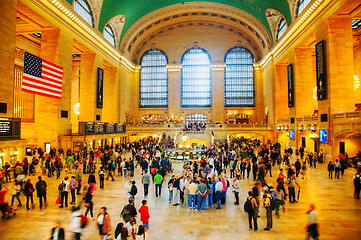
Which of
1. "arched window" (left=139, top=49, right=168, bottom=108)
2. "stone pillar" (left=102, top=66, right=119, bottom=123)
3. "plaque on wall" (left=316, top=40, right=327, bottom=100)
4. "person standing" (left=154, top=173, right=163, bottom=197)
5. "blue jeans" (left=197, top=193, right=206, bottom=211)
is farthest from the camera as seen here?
"arched window" (left=139, top=49, right=168, bottom=108)

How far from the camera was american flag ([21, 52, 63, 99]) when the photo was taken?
14.3 meters

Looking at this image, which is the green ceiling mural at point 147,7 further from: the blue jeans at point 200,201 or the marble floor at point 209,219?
the blue jeans at point 200,201

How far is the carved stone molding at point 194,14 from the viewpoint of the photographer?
3250cm

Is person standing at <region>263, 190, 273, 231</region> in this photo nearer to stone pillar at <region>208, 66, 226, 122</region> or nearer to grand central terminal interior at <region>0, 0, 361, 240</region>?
grand central terminal interior at <region>0, 0, 361, 240</region>

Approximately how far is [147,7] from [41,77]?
21225 millimetres

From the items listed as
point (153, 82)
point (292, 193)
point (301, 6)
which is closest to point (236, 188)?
point (292, 193)

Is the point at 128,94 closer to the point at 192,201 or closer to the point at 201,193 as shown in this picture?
the point at 192,201

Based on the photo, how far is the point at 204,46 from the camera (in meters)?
39.8

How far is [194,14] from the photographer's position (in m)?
36.5

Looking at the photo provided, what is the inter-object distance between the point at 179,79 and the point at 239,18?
45.8 feet

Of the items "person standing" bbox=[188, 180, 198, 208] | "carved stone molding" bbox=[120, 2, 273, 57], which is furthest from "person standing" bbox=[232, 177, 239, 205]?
"carved stone molding" bbox=[120, 2, 273, 57]

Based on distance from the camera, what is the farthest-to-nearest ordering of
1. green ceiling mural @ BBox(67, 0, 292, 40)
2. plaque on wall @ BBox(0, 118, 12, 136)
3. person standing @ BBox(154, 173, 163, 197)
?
green ceiling mural @ BBox(67, 0, 292, 40) → plaque on wall @ BBox(0, 118, 12, 136) → person standing @ BBox(154, 173, 163, 197)

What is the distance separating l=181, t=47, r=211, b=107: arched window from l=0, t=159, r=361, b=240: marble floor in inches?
1254

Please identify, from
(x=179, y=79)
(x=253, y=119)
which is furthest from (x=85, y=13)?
(x=253, y=119)
